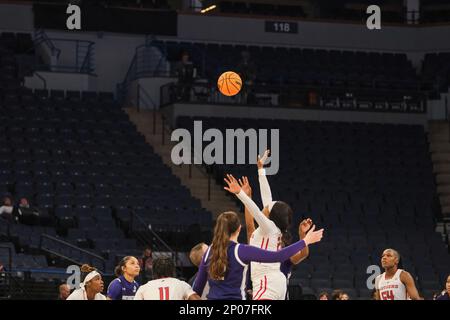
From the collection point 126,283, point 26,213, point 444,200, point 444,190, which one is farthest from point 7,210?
point 444,190

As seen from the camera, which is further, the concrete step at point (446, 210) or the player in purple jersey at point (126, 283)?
the concrete step at point (446, 210)

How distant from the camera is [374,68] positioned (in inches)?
1203

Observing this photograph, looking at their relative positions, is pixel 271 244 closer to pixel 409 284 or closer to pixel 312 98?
pixel 409 284

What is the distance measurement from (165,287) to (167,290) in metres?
0.03

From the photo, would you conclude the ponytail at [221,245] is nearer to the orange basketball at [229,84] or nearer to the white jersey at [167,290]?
the white jersey at [167,290]

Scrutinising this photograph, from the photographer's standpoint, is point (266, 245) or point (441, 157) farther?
point (441, 157)

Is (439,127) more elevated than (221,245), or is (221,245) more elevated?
(439,127)

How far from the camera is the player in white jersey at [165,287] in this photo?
27.9ft

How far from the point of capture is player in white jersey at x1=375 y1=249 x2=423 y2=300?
11.3 meters

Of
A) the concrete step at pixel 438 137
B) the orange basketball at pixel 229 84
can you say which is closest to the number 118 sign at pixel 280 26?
the concrete step at pixel 438 137

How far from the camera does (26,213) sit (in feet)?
69.8

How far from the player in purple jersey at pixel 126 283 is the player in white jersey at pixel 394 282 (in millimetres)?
2362

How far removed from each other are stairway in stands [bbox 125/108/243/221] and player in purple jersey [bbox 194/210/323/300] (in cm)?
1549

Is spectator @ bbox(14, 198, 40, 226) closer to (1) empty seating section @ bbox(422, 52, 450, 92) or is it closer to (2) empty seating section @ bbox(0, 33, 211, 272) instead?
(2) empty seating section @ bbox(0, 33, 211, 272)
